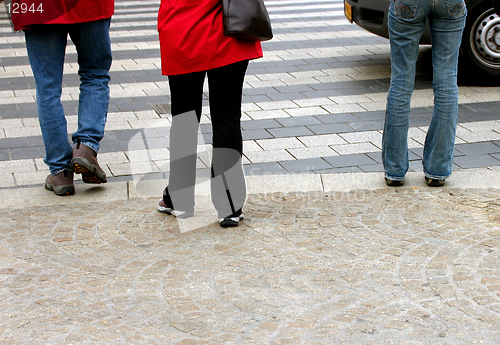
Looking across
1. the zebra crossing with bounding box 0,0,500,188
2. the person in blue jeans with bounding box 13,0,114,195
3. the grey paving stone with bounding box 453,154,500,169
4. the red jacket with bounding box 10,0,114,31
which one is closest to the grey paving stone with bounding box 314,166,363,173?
the zebra crossing with bounding box 0,0,500,188

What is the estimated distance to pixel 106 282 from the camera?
3033 millimetres

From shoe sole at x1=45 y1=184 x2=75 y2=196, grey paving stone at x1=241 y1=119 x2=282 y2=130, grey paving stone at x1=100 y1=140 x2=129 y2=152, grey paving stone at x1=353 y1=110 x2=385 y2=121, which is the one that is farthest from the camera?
grey paving stone at x1=353 y1=110 x2=385 y2=121

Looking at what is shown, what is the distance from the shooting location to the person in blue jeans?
4.04m

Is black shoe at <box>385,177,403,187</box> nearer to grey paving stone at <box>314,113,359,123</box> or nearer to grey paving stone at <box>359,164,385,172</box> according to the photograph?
grey paving stone at <box>359,164,385,172</box>

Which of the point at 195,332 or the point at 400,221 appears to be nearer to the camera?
the point at 195,332

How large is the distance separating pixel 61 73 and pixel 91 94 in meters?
0.24

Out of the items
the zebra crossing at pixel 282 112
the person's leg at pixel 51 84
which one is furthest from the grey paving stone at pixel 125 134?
the person's leg at pixel 51 84

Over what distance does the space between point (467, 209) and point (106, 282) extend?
84.2 inches

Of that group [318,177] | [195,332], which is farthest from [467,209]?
[195,332]

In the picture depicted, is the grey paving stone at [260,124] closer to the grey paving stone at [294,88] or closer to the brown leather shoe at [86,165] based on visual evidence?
the grey paving stone at [294,88]

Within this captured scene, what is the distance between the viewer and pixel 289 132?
5371 millimetres

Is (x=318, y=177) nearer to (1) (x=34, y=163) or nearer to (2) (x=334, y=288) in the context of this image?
(2) (x=334, y=288)

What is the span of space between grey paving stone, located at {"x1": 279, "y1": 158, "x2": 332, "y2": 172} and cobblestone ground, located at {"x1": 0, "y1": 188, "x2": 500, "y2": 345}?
21.0 inches

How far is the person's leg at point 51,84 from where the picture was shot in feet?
13.5
